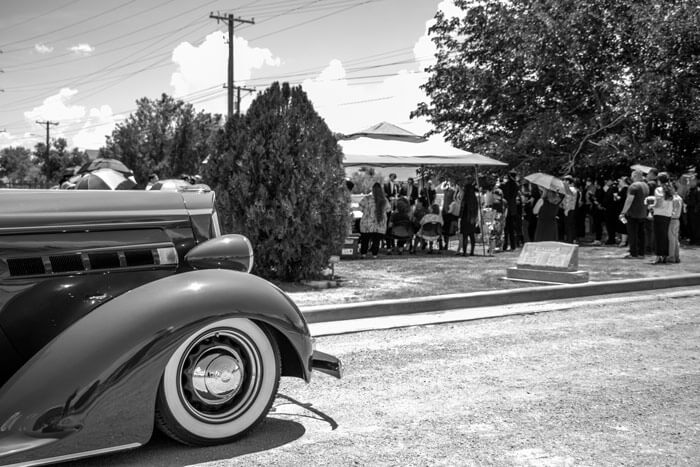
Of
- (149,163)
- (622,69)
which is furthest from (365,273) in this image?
(149,163)

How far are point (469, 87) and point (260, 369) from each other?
2249 centimetres

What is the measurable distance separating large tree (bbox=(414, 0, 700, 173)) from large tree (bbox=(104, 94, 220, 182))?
97.5ft

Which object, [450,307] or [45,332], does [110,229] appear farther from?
[450,307]

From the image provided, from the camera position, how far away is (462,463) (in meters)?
3.50

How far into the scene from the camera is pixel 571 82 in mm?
23016

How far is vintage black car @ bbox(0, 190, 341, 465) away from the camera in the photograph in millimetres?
3188

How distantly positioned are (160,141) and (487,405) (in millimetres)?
51785

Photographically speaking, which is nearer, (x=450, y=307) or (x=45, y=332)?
(x=45, y=332)

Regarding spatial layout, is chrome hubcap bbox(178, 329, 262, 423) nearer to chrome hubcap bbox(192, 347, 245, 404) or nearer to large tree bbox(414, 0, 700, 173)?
chrome hubcap bbox(192, 347, 245, 404)

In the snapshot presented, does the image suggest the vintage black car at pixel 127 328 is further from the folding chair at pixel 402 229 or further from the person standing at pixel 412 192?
the person standing at pixel 412 192

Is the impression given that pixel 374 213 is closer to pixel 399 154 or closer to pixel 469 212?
pixel 399 154

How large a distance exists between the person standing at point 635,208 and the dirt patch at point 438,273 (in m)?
0.47

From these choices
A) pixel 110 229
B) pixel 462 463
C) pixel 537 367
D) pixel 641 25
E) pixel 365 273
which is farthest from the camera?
pixel 641 25

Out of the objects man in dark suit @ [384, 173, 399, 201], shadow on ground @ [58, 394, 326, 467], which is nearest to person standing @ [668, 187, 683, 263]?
man in dark suit @ [384, 173, 399, 201]
